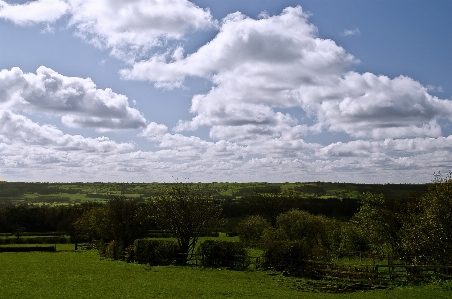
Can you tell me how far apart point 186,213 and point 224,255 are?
292 inches

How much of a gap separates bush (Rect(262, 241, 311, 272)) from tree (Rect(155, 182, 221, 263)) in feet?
31.6

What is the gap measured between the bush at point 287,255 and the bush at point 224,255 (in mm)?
2682

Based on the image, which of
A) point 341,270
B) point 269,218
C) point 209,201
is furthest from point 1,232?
point 341,270

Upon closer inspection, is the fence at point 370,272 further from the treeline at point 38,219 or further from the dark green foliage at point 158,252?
the treeline at point 38,219

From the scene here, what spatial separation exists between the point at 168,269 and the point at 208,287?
41.1ft

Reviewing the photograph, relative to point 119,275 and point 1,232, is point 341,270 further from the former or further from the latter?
point 1,232

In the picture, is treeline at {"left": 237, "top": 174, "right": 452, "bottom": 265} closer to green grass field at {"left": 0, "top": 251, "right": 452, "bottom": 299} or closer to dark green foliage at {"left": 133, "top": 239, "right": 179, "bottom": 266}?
green grass field at {"left": 0, "top": 251, "right": 452, "bottom": 299}

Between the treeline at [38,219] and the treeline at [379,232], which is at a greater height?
the treeline at [379,232]

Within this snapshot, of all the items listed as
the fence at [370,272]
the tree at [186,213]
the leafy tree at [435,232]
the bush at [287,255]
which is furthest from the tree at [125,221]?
the leafy tree at [435,232]

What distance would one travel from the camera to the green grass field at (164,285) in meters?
26.5

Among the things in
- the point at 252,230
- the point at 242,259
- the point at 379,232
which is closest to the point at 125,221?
the point at 242,259

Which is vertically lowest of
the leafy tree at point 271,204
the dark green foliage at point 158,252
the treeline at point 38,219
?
the treeline at point 38,219

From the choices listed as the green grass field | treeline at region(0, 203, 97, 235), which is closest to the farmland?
the green grass field

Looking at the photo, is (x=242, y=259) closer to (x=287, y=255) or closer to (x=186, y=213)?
(x=287, y=255)
